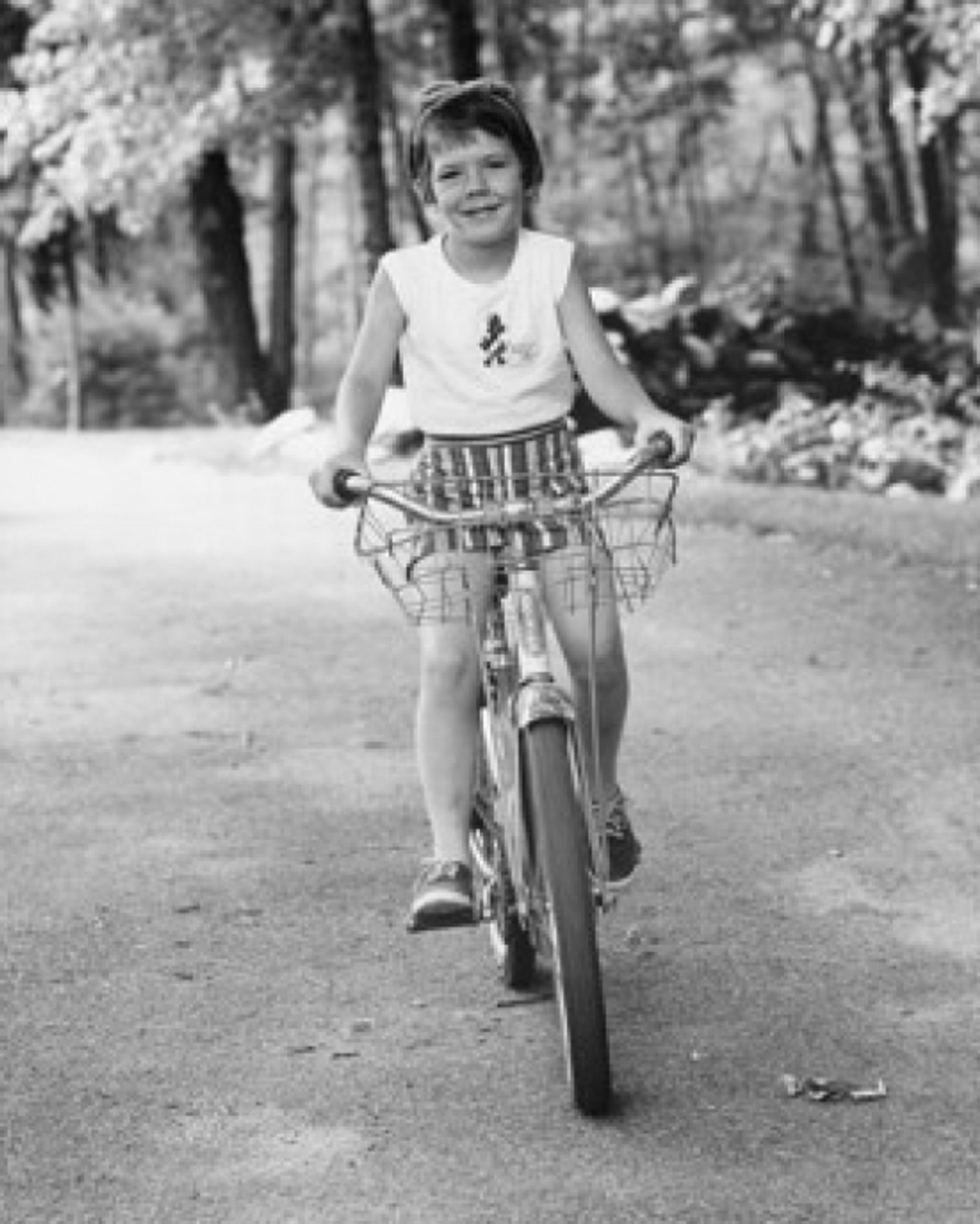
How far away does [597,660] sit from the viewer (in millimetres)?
4871

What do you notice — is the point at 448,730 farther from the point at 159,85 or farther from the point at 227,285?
the point at 227,285

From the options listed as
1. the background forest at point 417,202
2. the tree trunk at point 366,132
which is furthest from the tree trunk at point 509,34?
the tree trunk at point 366,132

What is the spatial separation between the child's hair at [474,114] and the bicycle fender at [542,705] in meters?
1.17

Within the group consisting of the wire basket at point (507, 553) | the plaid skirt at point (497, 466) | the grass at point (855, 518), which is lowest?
the grass at point (855, 518)

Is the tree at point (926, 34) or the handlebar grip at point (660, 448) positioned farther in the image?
the tree at point (926, 34)

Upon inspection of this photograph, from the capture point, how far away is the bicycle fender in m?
4.39

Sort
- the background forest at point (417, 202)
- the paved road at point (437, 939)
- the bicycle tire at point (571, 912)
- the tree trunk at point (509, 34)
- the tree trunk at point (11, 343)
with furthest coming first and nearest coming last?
the tree trunk at point (11, 343)
the tree trunk at point (509, 34)
the background forest at point (417, 202)
the bicycle tire at point (571, 912)
the paved road at point (437, 939)

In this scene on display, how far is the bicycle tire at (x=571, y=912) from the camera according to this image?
4215mm

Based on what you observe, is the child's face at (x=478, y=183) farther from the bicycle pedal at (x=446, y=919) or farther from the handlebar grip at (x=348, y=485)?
the bicycle pedal at (x=446, y=919)

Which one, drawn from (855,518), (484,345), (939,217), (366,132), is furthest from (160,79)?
(484,345)

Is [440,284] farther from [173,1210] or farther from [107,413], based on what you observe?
[107,413]

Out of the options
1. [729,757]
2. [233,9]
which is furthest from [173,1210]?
[233,9]

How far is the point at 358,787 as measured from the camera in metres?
7.34

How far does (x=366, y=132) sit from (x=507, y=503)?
1431 centimetres
